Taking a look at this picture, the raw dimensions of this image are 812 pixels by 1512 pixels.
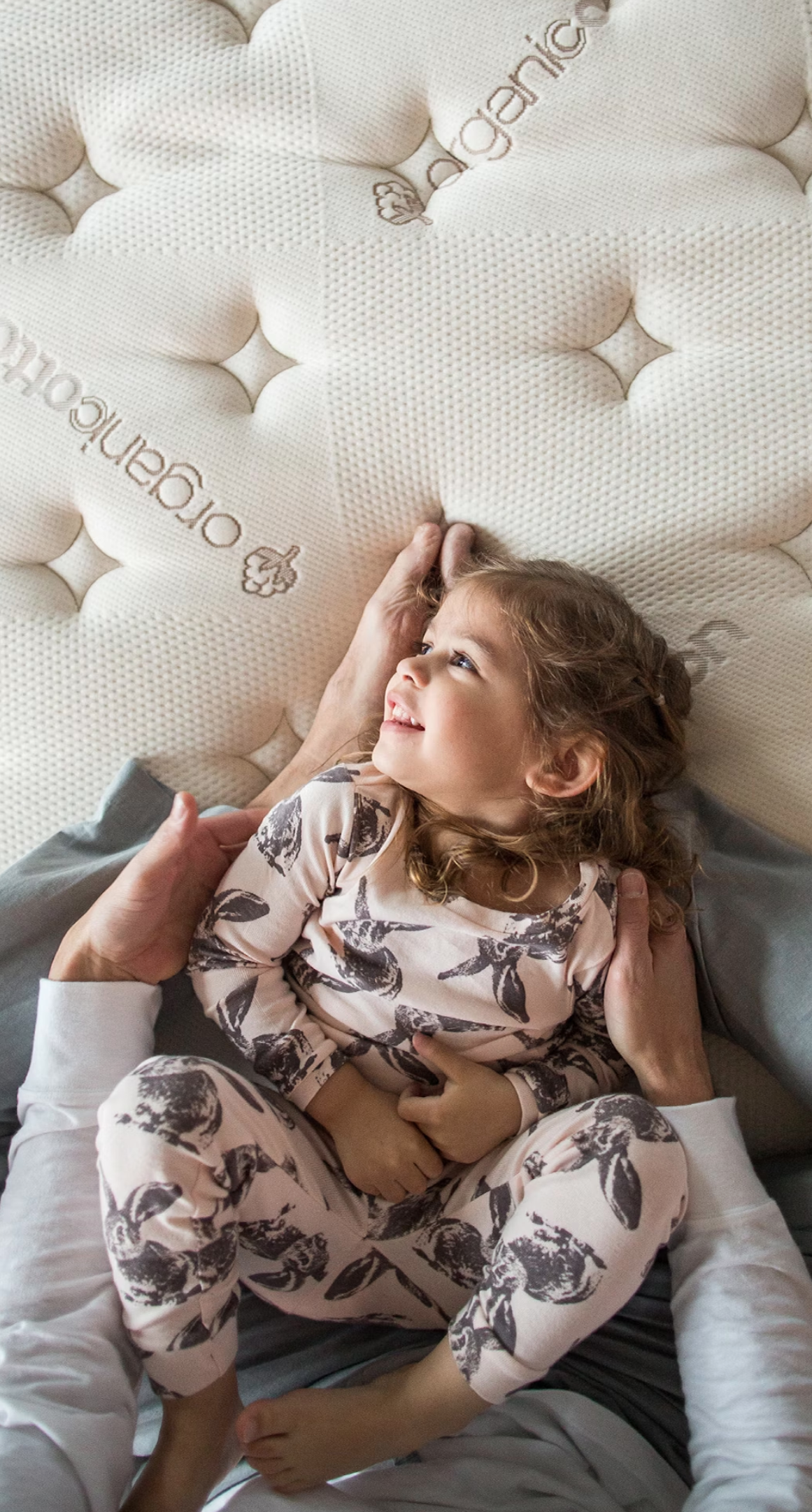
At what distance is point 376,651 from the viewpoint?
3.99 ft

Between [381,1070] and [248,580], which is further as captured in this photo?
[248,580]

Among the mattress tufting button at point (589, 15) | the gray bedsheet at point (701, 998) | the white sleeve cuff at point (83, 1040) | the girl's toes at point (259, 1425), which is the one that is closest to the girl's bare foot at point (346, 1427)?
the girl's toes at point (259, 1425)

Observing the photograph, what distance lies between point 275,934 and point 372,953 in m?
0.10

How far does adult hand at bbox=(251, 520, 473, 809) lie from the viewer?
3.98 feet

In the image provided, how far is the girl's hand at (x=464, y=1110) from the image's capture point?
3.45 feet

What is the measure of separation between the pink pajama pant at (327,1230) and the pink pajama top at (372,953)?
0.07 m

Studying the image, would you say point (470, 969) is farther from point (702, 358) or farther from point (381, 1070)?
point (702, 358)

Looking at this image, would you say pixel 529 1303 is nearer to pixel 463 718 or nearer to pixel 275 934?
pixel 275 934

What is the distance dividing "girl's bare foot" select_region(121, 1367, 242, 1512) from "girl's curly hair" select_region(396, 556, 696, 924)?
0.49m

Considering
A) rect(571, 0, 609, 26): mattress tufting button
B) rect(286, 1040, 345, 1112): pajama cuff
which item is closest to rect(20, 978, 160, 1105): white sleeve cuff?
rect(286, 1040, 345, 1112): pajama cuff

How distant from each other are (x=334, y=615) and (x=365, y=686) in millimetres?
105

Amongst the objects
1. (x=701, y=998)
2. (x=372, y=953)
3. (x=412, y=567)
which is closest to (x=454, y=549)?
(x=412, y=567)

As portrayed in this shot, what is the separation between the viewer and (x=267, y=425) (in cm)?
126

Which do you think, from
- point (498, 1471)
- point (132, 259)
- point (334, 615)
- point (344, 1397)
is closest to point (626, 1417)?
point (498, 1471)
